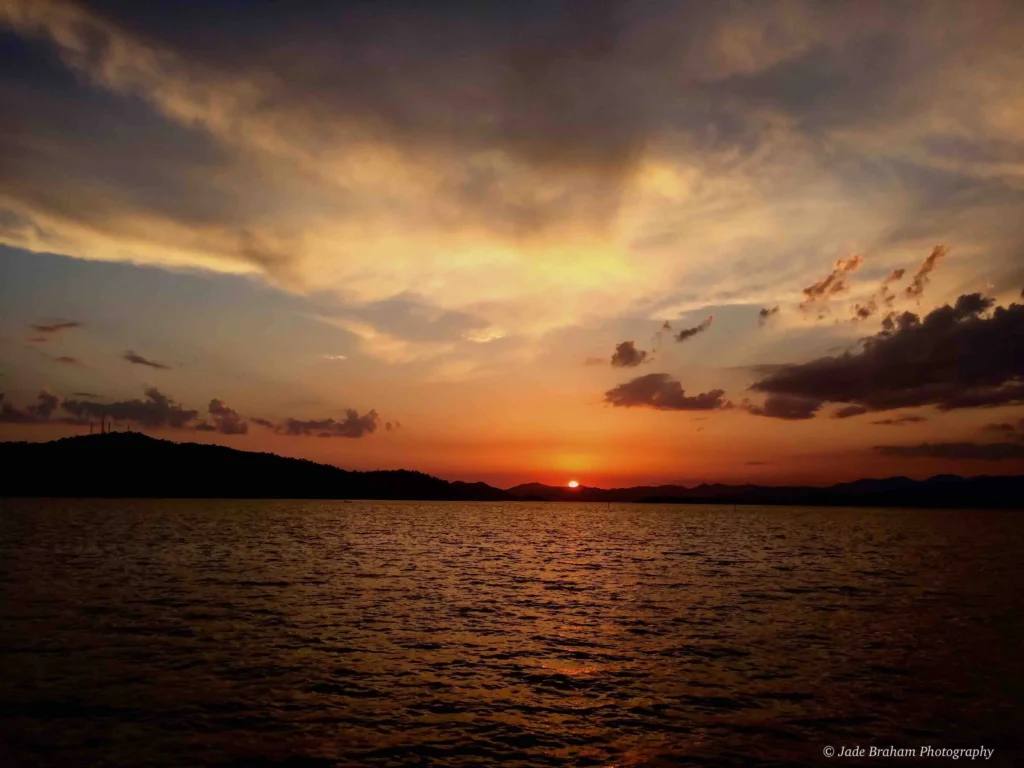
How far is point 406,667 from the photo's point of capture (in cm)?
3002

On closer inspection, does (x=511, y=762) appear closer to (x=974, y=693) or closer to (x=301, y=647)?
(x=301, y=647)

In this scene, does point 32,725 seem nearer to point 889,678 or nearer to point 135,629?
point 135,629

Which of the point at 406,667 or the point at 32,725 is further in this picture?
the point at 406,667

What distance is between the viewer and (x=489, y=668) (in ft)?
99.2

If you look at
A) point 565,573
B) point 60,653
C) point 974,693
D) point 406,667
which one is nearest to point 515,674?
point 406,667

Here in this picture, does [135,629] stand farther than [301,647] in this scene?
Yes

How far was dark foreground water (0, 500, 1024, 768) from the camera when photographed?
21.3 m

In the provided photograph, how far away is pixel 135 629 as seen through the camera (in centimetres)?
3662

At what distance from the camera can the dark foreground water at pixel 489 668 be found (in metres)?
21.3

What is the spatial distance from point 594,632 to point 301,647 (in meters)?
16.9

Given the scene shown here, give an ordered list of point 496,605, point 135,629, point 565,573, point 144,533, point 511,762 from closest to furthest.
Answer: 1. point 511,762
2. point 135,629
3. point 496,605
4. point 565,573
5. point 144,533

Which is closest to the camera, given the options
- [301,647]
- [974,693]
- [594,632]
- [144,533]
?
[974,693]

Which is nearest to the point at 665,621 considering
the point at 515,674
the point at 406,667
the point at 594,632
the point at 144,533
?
the point at 594,632

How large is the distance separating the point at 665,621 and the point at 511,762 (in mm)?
25283
